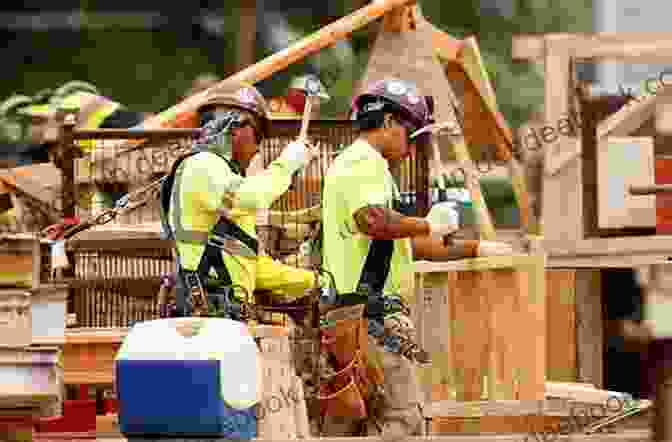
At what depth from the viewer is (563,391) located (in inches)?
536

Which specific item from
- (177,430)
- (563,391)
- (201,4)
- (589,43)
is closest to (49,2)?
(201,4)

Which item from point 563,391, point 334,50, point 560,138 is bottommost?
point 563,391

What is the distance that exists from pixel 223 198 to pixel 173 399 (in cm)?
120

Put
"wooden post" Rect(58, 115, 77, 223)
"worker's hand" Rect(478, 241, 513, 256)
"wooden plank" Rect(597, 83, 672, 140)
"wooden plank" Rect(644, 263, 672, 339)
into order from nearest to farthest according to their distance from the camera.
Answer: "wooden plank" Rect(644, 263, 672, 339) < "worker's hand" Rect(478, 241, 513, 256) < "wooden post" Rect(58, 115, 77, 223) < "wooden plank" Rect(597, 83, 672, 140)

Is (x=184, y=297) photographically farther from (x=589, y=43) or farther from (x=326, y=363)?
(x=589, y=43)

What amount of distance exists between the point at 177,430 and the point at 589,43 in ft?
20.3

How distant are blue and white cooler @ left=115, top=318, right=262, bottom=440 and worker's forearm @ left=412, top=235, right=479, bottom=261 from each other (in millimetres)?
1979

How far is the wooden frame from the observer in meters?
14.8

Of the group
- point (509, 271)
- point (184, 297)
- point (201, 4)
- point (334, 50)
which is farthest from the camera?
point (201, 4)

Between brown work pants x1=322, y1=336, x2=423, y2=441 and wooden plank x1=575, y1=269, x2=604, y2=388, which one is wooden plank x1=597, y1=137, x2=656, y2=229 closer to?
wooden plank x1=575, y1=269, x2=604, y2=388

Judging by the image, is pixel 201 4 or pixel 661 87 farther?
pixel 201 4

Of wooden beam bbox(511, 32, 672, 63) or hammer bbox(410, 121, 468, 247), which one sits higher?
wooden beam bbox(511, 32, 672, 63)

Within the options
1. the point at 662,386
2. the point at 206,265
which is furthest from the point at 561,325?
the point at 662,386

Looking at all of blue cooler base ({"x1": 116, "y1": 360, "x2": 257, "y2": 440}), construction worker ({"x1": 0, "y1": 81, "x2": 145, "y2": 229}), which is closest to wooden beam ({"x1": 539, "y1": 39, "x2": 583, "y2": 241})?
construction worker ({"x1": 0, "y1": 81, "x2": 145, "y2": 229})
